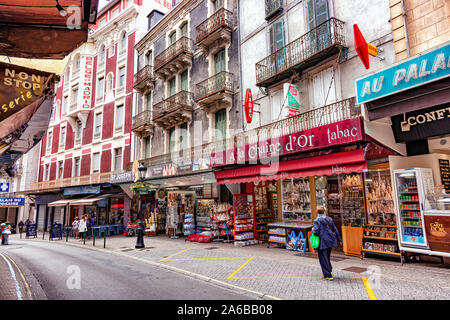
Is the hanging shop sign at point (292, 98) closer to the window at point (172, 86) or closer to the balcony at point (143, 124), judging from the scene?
the window at point (172, 86)

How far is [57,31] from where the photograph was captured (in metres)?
4.15

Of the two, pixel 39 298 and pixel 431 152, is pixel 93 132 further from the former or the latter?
pixel 431 152

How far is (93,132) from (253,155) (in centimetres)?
2104

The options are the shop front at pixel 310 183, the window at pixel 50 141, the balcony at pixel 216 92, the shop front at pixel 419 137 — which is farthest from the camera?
the window at pixel 50 141

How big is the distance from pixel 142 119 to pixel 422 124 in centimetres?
1869

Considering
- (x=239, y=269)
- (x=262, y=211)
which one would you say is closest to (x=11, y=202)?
(x=262, y=211)

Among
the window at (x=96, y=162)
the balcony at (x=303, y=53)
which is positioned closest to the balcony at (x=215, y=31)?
the balcony at (x=303, y=53)

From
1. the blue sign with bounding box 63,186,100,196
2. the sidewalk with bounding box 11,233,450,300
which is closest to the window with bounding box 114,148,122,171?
the blue sign with bounding box 63,186,100,196

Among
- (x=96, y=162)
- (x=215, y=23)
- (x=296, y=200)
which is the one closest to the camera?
(x=296, y=200)

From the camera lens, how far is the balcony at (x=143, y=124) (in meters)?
21.6

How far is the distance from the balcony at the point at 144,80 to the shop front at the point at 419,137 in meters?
17.0

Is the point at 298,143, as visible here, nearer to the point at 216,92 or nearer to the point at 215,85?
the point at 216,92

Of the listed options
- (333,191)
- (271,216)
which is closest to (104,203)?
(271,216)

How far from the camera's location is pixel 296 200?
12.2 metres
